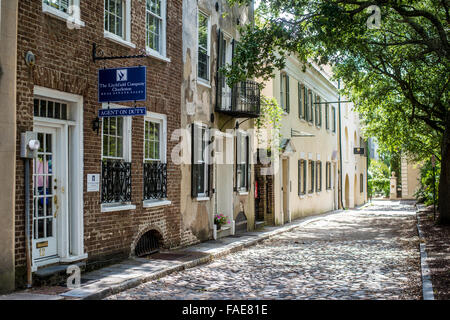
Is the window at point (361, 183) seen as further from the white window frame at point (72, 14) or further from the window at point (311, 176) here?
the white window frame at point (72, 14)

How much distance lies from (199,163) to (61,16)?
6.21 m

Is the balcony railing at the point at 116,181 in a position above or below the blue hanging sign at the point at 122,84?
below

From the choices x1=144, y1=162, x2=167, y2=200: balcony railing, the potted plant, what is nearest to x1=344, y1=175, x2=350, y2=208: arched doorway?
the potted plant

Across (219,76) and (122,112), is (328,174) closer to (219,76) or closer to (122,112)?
(219,76)

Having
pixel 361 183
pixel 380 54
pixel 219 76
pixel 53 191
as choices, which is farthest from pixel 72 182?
pixel 361 183

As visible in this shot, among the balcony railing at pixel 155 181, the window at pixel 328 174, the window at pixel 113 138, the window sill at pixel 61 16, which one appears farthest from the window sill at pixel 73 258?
the window at pixel 328 174

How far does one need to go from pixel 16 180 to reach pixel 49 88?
1.61m

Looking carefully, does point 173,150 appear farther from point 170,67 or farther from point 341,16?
point 341,16

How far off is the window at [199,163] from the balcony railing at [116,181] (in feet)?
9.82

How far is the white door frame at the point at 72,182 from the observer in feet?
28.9

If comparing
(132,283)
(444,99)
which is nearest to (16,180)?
(132,283)

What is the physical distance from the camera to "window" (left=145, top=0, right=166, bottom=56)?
11.6 m

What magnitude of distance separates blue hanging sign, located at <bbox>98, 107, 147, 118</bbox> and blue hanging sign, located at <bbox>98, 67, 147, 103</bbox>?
170 mm

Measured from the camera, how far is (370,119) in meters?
23.8
